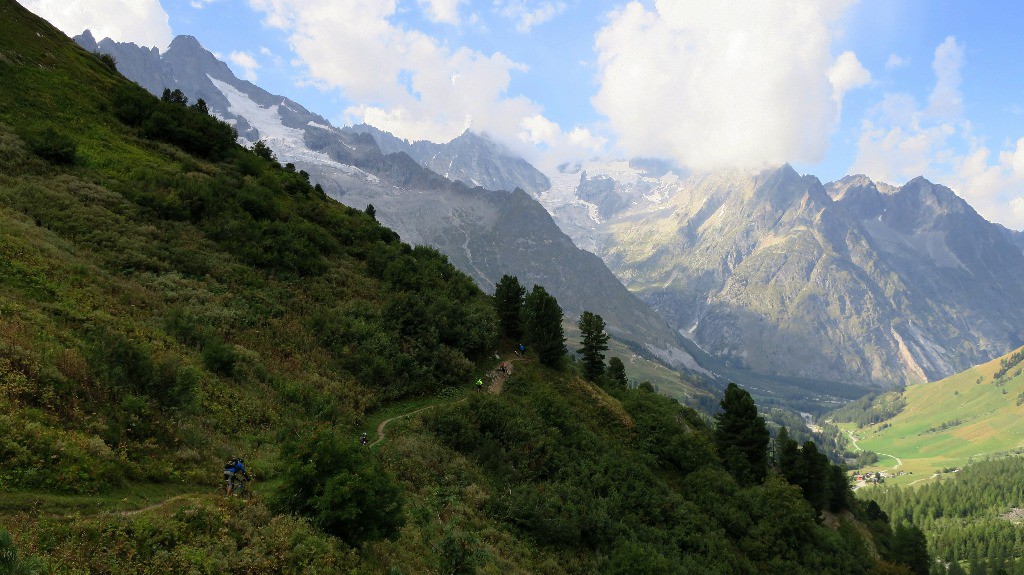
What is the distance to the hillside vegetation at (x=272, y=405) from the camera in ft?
43.2

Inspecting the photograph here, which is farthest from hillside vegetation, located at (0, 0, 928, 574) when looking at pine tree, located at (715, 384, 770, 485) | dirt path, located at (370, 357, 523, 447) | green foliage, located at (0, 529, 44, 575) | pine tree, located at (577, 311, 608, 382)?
pine tree, located at (577, 311, 608, 382)

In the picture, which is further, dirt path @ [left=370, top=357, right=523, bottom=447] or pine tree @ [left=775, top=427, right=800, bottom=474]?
pine tree @ [left=775, top=427, right=800, bottom=474]

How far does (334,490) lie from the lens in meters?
14.0

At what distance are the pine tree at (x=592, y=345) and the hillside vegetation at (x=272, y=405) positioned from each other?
11.8 feet

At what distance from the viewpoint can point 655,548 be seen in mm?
28703

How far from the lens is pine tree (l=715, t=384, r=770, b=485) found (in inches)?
2132

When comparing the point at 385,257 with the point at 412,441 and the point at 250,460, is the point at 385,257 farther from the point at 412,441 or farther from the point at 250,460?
the point at 250,460

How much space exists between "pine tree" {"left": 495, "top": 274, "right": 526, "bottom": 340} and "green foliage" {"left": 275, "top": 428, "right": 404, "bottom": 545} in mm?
35018

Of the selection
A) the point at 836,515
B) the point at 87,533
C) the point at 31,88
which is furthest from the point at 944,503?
the point at 31,88

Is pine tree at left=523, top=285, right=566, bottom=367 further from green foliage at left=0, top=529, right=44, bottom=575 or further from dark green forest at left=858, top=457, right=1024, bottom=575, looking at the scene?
dark green forest at left=858, top=457, right=1024, bottom=575

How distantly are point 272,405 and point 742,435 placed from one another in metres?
50.8

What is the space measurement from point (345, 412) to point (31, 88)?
153 feet

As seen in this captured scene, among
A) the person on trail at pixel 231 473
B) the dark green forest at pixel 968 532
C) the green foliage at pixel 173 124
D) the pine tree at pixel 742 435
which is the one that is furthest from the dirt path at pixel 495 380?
the dark green forest at pixel 968 532

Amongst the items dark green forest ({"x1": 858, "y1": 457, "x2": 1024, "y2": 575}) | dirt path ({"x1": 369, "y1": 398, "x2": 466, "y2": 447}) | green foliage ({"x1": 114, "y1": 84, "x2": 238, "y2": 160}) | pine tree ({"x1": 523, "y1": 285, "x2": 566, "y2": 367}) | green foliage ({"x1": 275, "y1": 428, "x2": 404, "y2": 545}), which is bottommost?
dark green forest ({"x1": 858, "y1": 457, "x2": 1024, "y2": 575})
